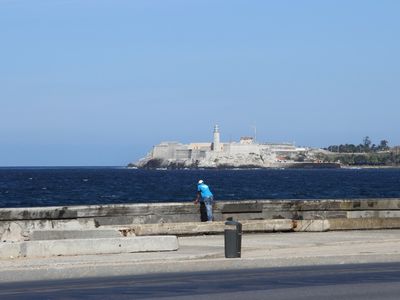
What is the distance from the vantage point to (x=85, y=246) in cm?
2216

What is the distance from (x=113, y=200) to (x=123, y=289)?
6019cm

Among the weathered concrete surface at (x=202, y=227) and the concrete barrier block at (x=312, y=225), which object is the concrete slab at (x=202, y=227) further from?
the concrete barrier block at (x=312, y=225)

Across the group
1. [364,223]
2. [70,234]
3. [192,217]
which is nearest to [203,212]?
[192,217]

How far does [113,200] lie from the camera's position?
251 ft

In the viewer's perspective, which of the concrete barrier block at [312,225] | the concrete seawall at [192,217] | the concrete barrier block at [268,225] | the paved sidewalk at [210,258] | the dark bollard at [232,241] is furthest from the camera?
the concrete barrier block at [312,225]

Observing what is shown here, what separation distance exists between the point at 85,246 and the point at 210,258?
280cm

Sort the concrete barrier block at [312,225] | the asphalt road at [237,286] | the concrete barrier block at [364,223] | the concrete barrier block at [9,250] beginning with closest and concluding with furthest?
the asphalt road at [237,286], the concrete barrier block at [9,250], the concrete barrier block at [312,225], the concrete barrier block at [364,223]

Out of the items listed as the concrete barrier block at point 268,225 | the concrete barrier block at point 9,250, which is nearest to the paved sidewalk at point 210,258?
the concrete barrier block at point 9,250

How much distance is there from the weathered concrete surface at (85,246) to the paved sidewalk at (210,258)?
0.29 metres

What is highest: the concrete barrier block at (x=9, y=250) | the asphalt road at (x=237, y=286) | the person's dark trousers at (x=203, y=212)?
the person's dark trousers at (x=203, y=212)

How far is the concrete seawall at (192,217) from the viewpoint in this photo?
25.4m

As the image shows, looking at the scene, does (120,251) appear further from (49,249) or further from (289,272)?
(289,272)

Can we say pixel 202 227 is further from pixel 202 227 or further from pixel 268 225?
pixel 268 225

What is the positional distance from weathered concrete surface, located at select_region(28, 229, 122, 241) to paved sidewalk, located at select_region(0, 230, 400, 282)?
1276 mm
